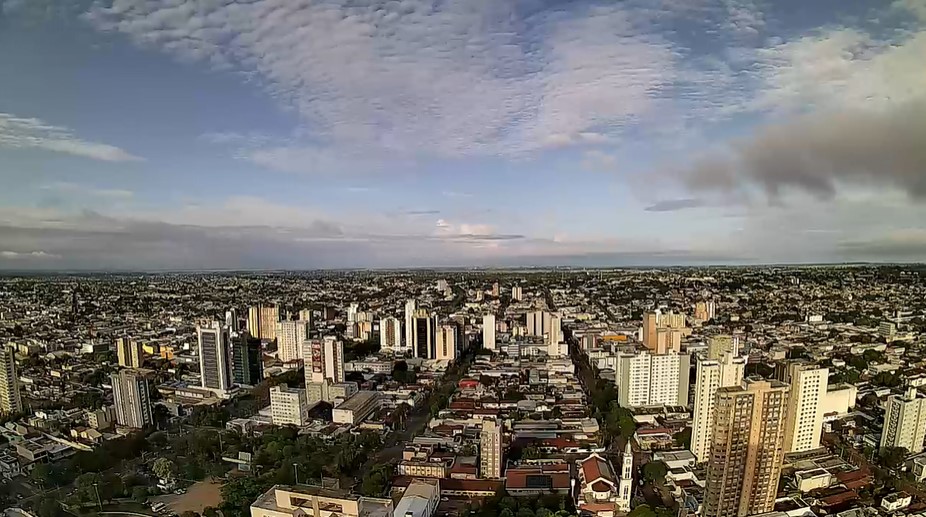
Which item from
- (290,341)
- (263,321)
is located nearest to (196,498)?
(290,341)

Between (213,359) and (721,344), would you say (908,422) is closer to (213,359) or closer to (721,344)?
(721,344)

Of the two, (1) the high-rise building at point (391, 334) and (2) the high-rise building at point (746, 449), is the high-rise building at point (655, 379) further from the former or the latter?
(1) the high-rise building at point (391, 334)

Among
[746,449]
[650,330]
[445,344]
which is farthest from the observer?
[445,344]

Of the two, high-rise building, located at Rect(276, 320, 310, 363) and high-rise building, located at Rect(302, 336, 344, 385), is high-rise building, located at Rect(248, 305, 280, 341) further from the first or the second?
high-rise building, located at Rect(302, 336, 344, 385)

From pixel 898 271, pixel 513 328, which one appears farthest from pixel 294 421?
pixel 898 271

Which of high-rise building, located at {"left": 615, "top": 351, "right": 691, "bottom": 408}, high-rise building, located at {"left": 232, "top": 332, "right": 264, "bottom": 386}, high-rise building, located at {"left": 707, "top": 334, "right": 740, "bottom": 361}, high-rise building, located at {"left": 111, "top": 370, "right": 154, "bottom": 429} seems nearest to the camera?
high-rise building, located at {"left": 111, "top": 370, "right": 154, "bottom": 429}

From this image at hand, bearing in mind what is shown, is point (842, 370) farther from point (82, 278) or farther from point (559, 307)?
point (82, 278)

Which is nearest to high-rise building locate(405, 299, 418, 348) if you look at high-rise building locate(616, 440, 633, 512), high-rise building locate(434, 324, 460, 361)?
high-rise building locate(434, 324, 460, 361)
